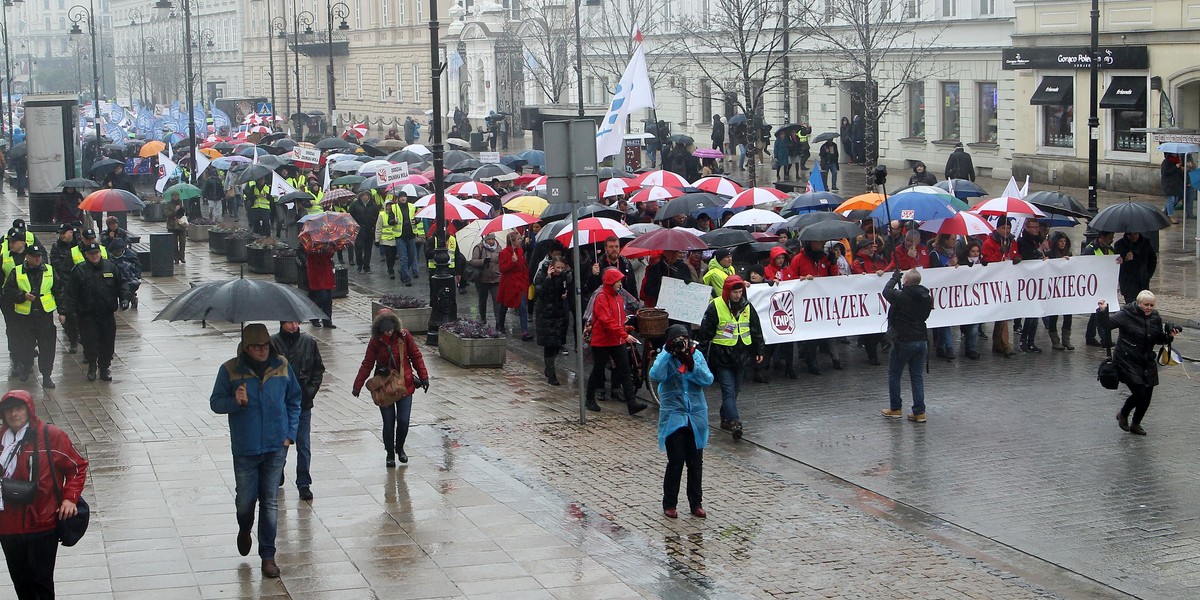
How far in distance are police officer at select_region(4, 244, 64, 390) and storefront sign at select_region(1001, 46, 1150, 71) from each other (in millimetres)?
26820

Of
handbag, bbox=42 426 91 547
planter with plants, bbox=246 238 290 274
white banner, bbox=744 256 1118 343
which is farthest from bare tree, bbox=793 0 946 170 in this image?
handbag, bbox=42 426 91 547

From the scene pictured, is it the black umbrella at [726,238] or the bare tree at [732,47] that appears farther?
the bare tree at [732,47]

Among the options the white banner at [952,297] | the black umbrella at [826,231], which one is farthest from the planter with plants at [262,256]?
the white banner at [952,297]

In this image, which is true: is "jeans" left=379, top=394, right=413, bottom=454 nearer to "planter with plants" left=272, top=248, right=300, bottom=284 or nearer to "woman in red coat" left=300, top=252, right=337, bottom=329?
"woman in red coat" left=300, top=252, right=337, bottom=329

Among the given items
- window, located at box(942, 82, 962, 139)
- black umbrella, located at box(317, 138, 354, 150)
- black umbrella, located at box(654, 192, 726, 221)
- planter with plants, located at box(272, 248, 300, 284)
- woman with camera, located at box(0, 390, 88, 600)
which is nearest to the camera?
woman with camera, located at box(0, 390, 88, 600)

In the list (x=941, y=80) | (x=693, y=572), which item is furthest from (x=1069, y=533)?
(x=941, y=80)

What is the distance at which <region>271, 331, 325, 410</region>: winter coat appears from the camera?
11.4m

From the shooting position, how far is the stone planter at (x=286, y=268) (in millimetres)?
24766

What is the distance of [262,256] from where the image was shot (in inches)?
1040

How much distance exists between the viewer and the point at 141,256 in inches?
1064

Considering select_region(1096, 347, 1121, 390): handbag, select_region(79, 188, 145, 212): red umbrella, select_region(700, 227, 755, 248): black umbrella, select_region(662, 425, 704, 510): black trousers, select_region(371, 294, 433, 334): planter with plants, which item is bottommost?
select_region(662, 425, 704, 510): black trousers

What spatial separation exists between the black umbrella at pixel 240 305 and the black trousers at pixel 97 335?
23.2 ft

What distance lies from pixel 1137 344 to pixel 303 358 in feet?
23.7

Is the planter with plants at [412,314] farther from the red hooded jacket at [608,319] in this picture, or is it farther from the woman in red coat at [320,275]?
the red hooded jacket at [608,319]
